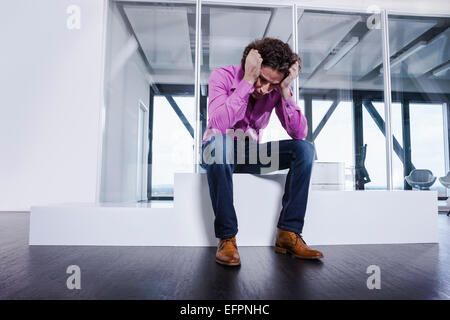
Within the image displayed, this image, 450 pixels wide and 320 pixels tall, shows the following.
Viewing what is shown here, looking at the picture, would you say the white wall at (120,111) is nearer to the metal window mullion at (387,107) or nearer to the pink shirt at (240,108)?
the pink shirt at (240,108)

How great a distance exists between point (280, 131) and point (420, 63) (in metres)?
2.92

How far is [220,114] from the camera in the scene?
147 cm

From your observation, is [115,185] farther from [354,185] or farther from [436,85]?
[436,85]

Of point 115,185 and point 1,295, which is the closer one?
point 1,295

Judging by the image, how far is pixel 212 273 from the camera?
121 centimetres

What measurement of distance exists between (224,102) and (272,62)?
11.7 inches

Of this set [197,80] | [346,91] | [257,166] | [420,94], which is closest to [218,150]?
[257,166]

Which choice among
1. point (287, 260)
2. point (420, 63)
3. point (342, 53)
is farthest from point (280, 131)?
point (287, 260)

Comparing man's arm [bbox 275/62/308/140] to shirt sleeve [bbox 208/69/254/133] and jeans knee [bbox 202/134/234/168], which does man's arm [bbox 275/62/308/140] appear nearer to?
shirt sleeve [bbox 208/69/254/133]

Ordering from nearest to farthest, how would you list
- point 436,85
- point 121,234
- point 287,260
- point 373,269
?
point 373,269 → point 287,260 → point 121,234 → point 436,85

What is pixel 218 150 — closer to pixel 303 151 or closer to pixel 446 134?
pixel 303 151

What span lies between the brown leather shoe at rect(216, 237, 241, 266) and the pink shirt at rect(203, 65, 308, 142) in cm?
51

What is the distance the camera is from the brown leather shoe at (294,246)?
1.47m
